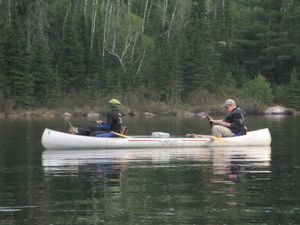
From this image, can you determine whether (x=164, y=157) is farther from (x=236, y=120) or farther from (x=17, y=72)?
(x=17, y=72)

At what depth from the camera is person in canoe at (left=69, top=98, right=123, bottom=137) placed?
24894mm

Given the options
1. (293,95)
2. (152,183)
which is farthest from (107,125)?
(293,95)

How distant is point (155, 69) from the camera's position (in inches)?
2768

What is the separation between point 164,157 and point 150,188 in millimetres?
7341

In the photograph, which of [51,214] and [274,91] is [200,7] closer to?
Result: [274,91]

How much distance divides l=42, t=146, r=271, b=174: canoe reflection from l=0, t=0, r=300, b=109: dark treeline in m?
37.7

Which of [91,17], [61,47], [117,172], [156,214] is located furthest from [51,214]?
[91,17]

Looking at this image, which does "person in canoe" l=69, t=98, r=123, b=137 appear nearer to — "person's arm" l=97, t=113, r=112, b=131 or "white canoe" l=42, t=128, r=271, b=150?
"person's arm" l=97, t=113, r=112, b=131

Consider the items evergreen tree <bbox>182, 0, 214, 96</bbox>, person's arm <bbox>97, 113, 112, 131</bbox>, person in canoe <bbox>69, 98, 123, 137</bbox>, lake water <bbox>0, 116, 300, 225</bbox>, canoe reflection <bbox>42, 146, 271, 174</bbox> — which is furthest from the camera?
evergreen tree <bbox>182, 0, 214, 96</bbox>

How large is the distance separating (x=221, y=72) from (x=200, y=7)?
24.6 ft

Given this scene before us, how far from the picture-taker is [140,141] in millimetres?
25406

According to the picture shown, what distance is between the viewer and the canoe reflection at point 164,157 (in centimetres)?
1952

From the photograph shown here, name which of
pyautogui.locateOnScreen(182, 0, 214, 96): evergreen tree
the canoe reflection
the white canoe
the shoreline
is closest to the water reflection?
the canoe reflection

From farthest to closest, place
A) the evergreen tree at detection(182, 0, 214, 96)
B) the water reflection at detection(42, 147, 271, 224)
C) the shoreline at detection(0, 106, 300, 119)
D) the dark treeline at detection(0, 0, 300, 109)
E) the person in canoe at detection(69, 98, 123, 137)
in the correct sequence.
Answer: the evergreen tree at detection(182, 0, 214, 96) → the dark treeline at detection(0, 0, 300, 109) → the shoreline at detection(0, 106, 300, 119) → the person in canoe at detection(69, 98, 123, 137) → the water reflection at detection(42, 147, 271, 224)
